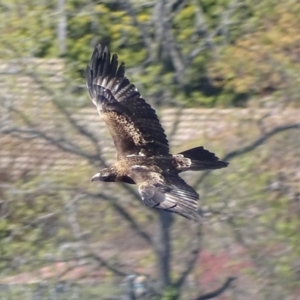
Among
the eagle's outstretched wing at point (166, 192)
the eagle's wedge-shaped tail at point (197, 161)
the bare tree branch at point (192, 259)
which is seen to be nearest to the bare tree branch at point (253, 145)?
the bare tree branch at point (192, 259)

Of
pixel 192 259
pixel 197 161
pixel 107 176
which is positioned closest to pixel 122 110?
pixel 107 176

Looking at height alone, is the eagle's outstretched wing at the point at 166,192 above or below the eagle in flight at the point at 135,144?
below

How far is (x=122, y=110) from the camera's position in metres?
6.87

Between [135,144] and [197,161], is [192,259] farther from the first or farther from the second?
[197,161]

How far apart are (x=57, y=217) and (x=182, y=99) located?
4.76ft

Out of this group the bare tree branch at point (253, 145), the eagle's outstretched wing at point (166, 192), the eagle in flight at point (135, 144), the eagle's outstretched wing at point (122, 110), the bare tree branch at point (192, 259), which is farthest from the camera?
the bare tree branch at point (192, 259)

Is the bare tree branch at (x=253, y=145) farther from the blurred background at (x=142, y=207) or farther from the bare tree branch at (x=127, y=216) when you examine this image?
the bare tree branch at (x=127, y=216)

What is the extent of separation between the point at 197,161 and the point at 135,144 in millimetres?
503

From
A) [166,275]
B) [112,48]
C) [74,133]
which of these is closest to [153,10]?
[112,48]

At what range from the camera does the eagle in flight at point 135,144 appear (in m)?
6.19

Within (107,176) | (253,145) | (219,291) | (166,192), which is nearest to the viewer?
(166,192)

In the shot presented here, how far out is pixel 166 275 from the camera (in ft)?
30.3

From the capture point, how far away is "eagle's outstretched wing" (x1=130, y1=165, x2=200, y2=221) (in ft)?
18.8

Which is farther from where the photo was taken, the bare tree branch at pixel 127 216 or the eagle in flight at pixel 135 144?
the bare tree branch at pixel 127 216
